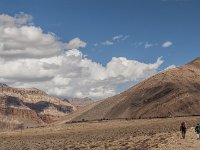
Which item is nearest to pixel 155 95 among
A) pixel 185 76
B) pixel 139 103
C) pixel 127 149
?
pixel 139 103

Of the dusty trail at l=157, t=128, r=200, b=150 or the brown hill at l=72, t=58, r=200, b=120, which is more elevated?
the brown hill at l=72, t=58, r=200, b=120

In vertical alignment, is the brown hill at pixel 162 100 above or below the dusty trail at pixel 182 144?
above

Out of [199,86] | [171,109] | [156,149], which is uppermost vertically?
[199,86]

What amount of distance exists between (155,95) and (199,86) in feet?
59.4

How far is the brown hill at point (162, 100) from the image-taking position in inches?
6216

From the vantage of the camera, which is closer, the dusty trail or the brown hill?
the dusty trail

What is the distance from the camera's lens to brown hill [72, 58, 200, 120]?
157875 mm

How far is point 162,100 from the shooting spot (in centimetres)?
17138

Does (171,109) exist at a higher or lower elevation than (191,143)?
higher

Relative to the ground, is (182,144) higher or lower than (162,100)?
lower

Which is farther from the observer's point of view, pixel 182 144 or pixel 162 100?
pixel 162 100

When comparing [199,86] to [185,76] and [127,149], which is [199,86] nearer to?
[185,76]

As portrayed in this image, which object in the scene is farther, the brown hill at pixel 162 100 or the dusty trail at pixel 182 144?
the brown hill at pixel 162 100

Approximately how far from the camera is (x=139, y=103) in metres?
180
